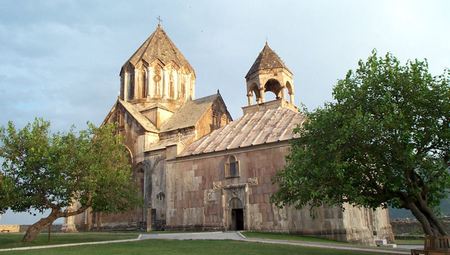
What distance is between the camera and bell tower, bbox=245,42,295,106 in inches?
1480

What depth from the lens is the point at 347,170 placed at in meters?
15.5

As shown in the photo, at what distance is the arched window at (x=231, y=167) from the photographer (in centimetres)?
3122

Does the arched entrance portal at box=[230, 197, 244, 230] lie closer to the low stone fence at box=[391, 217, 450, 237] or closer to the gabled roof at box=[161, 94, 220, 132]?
the gabled roof at box=[161, 94, 220, 132]

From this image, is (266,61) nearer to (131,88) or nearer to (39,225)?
(131,88)

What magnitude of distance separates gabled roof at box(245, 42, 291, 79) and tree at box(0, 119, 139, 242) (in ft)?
60.0

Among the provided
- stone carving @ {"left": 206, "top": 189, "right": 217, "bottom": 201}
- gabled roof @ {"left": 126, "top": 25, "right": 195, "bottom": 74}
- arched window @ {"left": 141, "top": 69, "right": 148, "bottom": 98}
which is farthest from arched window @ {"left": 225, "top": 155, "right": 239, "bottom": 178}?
gabled roof @ {"left": 126, "top": 25, "right": 195, "bottom": 74}

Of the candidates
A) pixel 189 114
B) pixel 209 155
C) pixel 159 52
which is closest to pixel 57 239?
pixel 209 155

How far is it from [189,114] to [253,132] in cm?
1002

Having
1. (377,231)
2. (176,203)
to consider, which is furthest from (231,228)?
(377,231)

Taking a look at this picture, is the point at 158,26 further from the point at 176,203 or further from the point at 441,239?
the point at 441,239

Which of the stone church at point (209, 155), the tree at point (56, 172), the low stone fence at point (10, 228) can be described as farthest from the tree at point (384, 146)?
the low stone fence at point (10, 228)

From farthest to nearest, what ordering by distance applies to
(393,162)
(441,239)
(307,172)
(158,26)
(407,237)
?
(158,26) → (407,237) → (307,172) → (393,162) → (441,239)

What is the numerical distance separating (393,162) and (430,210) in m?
2.50

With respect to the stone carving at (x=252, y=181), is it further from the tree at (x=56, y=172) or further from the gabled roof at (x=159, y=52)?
the gabled roof at (x=159, y=52)
